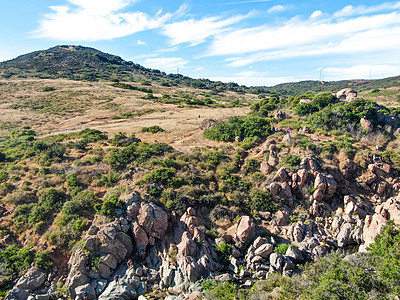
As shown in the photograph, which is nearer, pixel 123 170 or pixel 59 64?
pixel 123 170

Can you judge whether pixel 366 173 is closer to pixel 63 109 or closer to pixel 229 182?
pixel 229 182

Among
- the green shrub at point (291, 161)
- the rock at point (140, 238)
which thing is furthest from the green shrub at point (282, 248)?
the rock at point (140, 238)

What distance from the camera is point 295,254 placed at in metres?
15.5

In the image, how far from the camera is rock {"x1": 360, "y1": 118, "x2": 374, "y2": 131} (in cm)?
2748

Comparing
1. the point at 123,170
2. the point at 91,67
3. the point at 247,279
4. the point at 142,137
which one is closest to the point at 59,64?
the point at 91,67

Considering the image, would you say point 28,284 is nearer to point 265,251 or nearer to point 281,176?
point 265,251

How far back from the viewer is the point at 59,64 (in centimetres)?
11112

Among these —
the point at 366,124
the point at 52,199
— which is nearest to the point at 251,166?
the point at 366,124

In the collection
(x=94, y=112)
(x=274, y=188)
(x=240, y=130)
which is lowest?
(x=274, y=188)

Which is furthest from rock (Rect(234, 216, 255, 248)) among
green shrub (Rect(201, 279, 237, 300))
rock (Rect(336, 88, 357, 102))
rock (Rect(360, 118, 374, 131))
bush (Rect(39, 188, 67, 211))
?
rock (Rect(336, 88, 357, 102))

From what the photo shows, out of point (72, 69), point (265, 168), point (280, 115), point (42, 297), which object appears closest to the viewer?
point (42, 297)

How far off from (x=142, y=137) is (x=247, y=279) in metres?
23.9

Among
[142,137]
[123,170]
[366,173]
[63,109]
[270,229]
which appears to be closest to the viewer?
[270,229]

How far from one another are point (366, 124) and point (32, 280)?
116 feet
